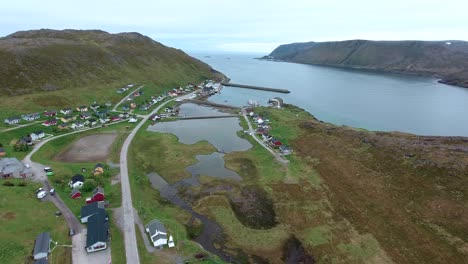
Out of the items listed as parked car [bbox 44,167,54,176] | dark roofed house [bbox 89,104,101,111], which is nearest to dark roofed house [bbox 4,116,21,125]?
dark roofed house [bbox 89,104,101,111]

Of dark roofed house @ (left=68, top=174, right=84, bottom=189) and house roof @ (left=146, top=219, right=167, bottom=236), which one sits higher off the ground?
dark roofed house @ (left=68, top=174, right=84, bottom=189)

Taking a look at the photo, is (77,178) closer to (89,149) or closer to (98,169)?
(98,169)

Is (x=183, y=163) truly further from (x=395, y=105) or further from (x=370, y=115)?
(x=395, y=105)

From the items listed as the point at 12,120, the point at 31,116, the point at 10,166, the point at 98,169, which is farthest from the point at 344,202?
the point at 31,116

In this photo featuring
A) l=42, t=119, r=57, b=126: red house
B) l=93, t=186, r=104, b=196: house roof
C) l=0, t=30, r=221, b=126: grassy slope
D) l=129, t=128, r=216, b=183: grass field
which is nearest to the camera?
l=93, t=186, r=104, b=196: house roof

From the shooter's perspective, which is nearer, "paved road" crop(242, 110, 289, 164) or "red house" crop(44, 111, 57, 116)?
"paved road" crop(242, 110, 289, 164)

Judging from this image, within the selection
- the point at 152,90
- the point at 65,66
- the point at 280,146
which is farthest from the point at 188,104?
the point at 280,146

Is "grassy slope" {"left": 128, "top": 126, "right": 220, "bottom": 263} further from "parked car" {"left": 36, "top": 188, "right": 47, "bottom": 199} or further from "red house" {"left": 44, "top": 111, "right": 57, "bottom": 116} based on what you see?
"red house" {"left": 44, "top": 111, "right": 57, "bottom": 116}
